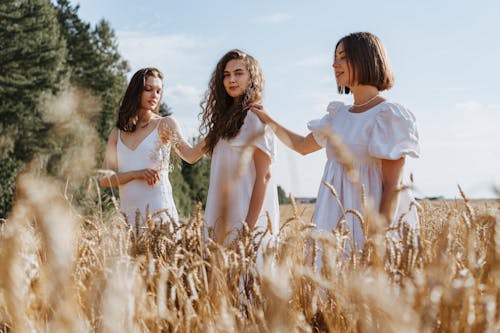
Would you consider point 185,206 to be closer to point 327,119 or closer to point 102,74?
point 102,74

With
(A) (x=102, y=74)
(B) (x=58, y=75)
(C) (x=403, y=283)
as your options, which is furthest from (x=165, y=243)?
(A) (x=102, y=74)

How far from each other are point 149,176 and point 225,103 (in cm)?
108

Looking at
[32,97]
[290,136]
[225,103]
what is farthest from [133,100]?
[32,97]

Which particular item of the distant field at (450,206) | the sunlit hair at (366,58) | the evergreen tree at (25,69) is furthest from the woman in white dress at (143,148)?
the evergreen tree at (25,69)

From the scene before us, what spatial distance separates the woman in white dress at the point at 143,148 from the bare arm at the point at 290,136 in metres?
1.09

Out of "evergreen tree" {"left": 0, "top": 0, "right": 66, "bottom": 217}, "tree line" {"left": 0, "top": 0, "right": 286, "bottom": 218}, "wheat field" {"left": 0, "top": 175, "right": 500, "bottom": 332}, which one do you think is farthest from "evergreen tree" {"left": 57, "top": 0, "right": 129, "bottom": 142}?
"wheat field" {"left": 0, "top": 175, "right": 500, "bottom": 332}

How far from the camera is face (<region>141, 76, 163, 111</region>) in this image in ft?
18.0

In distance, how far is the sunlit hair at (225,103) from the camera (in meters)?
4.24

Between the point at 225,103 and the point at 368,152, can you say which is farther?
the point at 225,103

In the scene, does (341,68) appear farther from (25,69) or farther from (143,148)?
(25,69)

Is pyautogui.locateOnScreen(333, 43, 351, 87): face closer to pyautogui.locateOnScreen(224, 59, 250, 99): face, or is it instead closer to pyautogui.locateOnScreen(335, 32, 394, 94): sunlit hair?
pyautogui.locateOnScreen(335, 32, 394, 94): sunlit hair

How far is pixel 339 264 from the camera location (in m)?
1.89

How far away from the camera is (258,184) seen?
3996 mm

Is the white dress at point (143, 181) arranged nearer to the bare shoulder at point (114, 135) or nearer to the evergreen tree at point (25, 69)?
the bare shoulder at point (114, 135)
